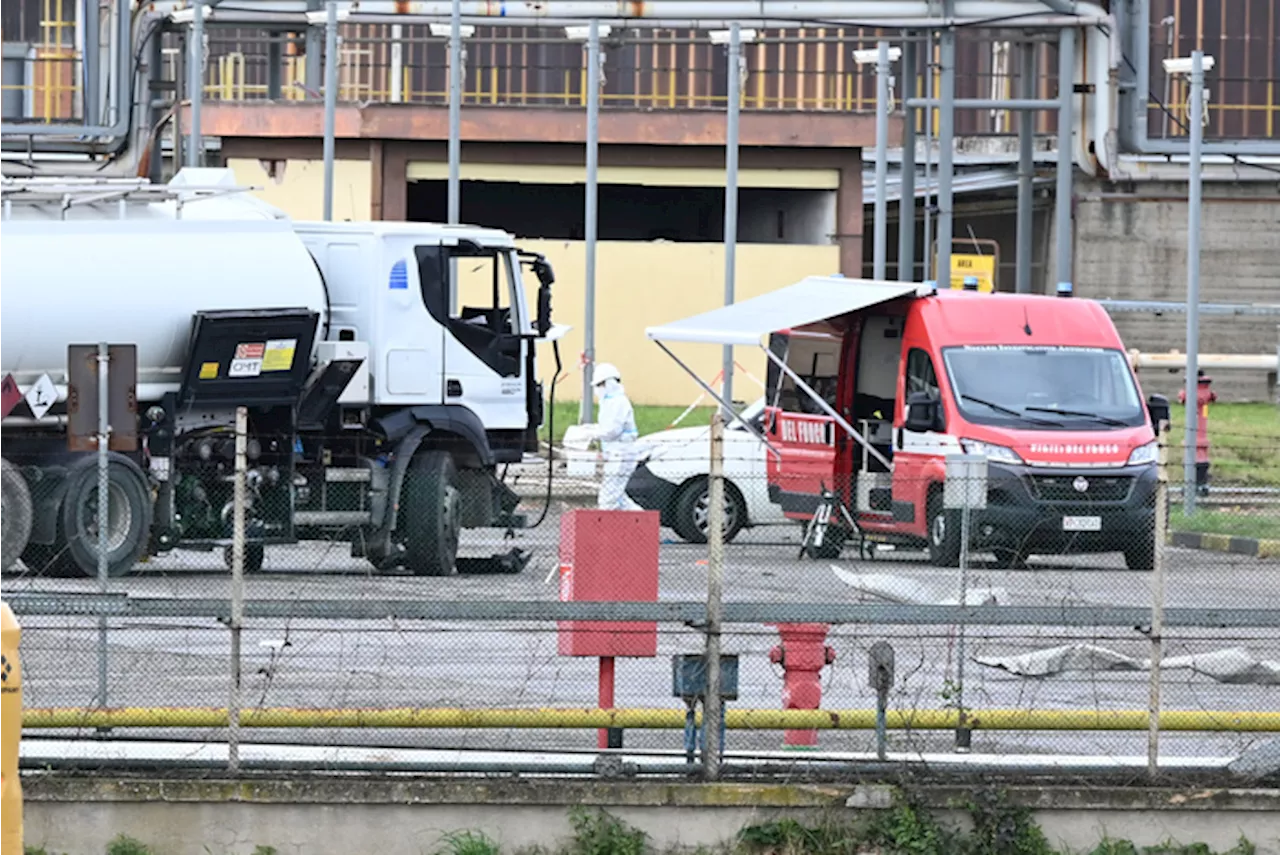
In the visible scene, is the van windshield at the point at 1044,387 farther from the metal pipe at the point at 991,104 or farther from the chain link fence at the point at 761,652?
the metal pipe at the point at 991,104

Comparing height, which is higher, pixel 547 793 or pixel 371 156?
pixel 371 156

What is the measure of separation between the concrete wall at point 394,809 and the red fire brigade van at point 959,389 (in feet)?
31.4

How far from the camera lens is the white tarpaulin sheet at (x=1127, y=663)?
42.7ft

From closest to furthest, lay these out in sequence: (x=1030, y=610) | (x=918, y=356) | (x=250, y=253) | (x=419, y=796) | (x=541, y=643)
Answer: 1. (x=419, y=796)
2. (x=1030, y=610)
3. (x=541, y=643)
4. (x=250, y=253)
5. (x=918, y=356)

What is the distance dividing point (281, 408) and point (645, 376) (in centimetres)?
2438

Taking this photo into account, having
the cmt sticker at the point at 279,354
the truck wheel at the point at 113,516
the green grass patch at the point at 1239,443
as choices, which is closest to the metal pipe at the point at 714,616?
the truck wheel at the point at 113,516

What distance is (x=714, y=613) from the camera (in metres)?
9.96

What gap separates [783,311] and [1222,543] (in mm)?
4829

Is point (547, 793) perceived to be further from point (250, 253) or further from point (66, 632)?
point (250, 253)

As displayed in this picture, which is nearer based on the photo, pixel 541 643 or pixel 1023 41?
pixel 541 643

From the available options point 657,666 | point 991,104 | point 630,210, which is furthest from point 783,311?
point 630,210

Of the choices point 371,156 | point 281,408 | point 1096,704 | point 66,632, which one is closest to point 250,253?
point 281,408

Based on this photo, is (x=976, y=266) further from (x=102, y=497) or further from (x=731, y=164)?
(x=102, y=497)

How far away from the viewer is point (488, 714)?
10.2 m
